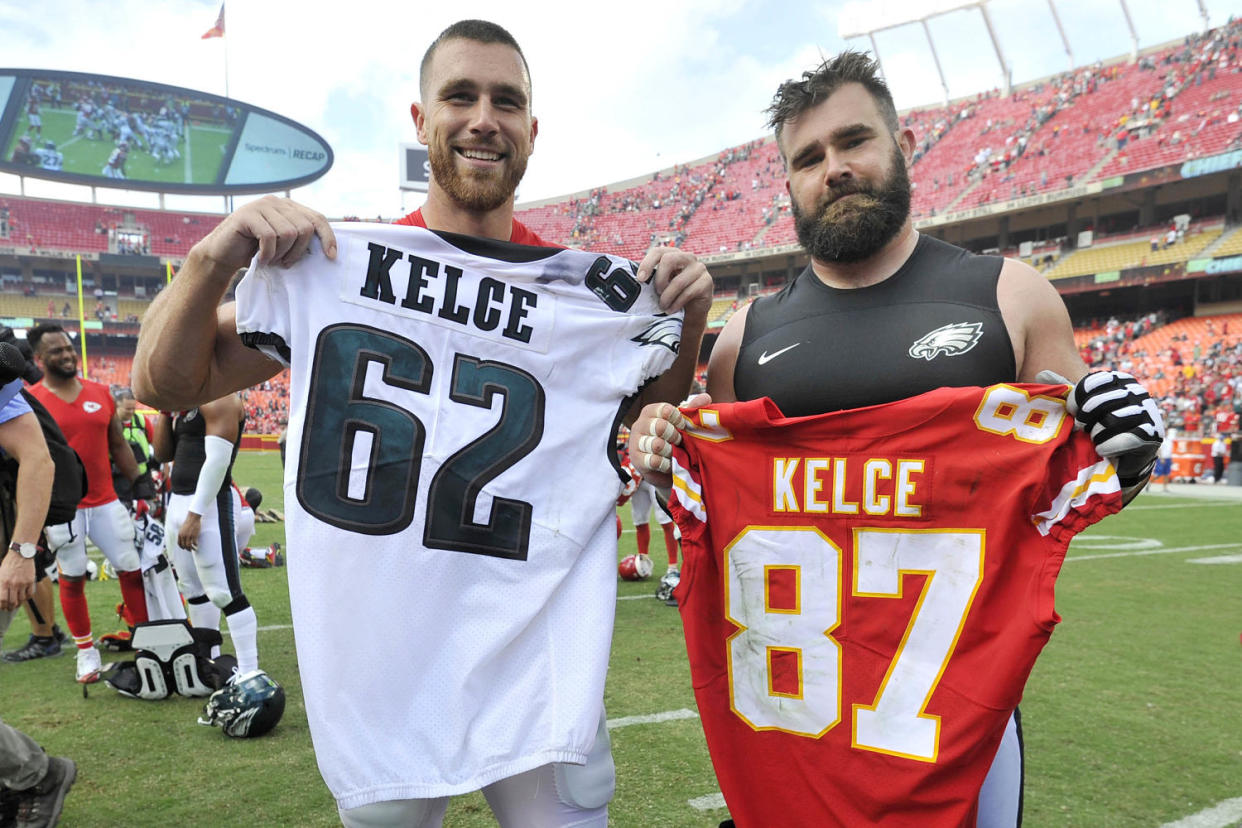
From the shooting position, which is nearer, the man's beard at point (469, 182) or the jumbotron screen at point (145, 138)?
the man's beard at point (469, 182)

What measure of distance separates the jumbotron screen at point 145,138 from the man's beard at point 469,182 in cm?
4842

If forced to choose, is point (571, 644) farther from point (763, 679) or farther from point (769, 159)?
point (769, 159)

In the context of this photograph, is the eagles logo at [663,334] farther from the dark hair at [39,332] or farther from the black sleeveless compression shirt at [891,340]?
the dark hair at [39,332]

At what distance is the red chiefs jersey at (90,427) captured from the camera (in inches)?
207

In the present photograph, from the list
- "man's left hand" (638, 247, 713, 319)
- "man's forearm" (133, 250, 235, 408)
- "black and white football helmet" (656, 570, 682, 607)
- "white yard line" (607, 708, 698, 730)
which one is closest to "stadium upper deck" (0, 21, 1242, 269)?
"black and white football helmet" (656, 570, 682, 607)

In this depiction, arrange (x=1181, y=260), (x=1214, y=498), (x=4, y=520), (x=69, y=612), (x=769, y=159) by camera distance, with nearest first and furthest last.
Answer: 1. (x=4, y=520)
2. (x=69, y=612)
3. (x=1214, y=498)
4. (x=1181, y=260)
5. (x=769, y=159)

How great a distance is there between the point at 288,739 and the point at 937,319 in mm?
3570

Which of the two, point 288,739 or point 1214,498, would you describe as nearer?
point 288,739

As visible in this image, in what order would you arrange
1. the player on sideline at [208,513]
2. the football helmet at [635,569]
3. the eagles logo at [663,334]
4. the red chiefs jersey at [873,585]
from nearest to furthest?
1. the red chiefs jersey at [873,585]
2. the eagles logo at [663,334]
3. the player on sideline at [208,513]
4. the football helmet at [635,569]

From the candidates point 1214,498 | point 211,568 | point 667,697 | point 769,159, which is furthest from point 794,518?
point 769,159

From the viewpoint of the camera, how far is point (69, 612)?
197 inches

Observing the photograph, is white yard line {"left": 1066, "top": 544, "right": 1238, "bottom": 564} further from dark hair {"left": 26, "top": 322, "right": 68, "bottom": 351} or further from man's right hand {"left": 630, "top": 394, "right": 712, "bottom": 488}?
dark hair {"left": 26, "top": 322, "right": 68, "bottom": 351}

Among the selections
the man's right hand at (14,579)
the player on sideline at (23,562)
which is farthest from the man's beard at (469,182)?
the man's right hand at (14,579)

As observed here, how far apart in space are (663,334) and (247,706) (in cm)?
313
